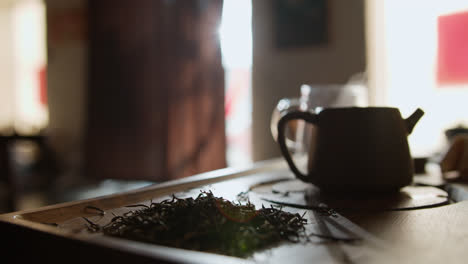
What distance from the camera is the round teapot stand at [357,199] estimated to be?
48 centimetres

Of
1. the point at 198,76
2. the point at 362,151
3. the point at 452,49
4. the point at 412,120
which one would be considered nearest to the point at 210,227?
the point at 362,151

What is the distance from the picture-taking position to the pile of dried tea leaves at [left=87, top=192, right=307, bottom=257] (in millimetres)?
319

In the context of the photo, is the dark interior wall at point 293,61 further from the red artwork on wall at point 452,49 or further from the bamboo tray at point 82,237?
the bamboo tray at point 82,237

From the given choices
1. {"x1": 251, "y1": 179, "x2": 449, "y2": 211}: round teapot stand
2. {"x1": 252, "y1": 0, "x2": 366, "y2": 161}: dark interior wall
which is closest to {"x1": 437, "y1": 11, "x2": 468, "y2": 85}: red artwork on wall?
{"x1": 252, "y1": 0, "x2": 366, "y2": 161}: dark interior wall

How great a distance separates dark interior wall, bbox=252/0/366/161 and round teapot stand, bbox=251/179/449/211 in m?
2.13

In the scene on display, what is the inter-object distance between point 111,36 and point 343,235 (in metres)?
3.54

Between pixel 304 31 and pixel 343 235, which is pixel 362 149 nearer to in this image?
pixel 343 235

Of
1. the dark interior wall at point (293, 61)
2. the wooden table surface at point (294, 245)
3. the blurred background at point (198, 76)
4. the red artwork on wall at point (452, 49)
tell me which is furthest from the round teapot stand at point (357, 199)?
the dark interior wall at point (293, 61)

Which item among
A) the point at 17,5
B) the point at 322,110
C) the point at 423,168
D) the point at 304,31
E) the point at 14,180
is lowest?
the point at 14,180

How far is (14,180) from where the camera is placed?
3.05 metres

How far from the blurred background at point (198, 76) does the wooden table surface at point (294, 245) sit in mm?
1676

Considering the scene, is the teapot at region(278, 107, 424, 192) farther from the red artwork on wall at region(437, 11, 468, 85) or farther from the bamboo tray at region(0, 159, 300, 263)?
the red artwork on wall at region(437, 11, 468, 85)

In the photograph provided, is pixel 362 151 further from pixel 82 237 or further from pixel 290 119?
pixel 82 237

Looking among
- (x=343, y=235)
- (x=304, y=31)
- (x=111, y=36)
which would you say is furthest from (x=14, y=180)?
(x=343, y=235)
